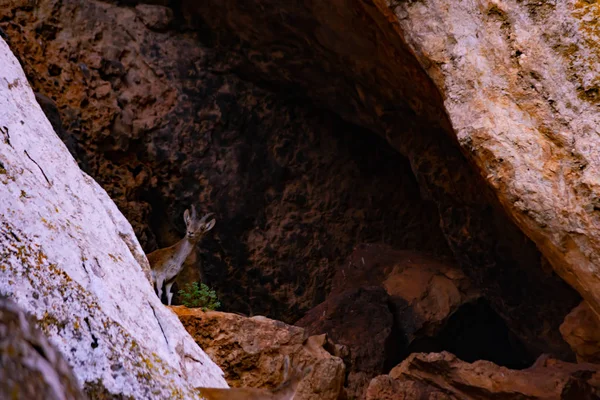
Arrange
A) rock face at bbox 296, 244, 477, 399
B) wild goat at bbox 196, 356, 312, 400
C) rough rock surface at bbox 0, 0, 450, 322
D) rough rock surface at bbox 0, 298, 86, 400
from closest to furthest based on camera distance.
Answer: rough rock surface at bbox 0, 298, 86, 400
wild goat at bbox 196, 356, 312, 400
rock face at bbox 296, 244, 477, 399
rough rock surface at bbox 0, 0, 450, 322

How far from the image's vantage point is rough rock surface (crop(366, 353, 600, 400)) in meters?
5.31

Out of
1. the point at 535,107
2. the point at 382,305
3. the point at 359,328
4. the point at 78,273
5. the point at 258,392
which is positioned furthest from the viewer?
the point at 382,305

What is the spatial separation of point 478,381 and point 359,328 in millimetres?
1446

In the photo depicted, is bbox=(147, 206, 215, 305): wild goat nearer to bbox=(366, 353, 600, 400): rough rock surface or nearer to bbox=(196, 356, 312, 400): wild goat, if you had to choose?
bbox=(366, 353, 600, 400): rough rock surface

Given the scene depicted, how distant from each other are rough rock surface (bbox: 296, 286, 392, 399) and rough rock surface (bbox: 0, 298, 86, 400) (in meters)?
5.38

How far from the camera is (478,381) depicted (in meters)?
5.61

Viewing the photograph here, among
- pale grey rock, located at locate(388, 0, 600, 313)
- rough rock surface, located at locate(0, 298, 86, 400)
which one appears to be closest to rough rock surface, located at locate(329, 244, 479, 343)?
pale grey rock, located at locate(388, 0, 600, 313)

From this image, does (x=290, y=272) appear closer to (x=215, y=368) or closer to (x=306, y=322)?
(x=306, y=322)

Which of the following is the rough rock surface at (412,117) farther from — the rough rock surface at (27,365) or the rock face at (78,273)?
the rough rock surface at (27,365)

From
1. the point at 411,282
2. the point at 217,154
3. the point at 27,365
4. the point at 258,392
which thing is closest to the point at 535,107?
the point at 258,392

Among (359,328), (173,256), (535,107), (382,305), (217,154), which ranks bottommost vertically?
(173,256)

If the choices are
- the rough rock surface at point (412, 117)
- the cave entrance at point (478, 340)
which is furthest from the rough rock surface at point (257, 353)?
the cave entrance at point (478, 340)

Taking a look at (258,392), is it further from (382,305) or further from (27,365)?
(382,305)

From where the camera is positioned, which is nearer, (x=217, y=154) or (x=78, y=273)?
(x=78, y=273)
